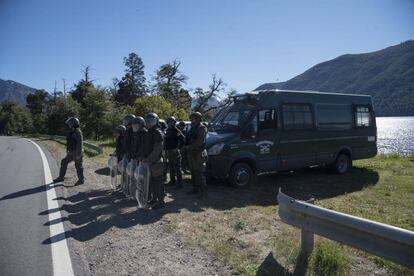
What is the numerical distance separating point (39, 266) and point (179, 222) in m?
2.46

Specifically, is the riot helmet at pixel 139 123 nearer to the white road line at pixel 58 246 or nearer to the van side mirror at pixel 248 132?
the white road line at pixel 58 246

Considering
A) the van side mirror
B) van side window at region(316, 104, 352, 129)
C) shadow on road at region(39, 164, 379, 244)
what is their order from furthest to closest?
van side window at region(316, 104, 352, 129) < the van side mirror < shadow on road at region(39, 164, 379, 244)

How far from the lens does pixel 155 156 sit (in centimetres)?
723

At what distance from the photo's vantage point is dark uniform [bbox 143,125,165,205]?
23.7ft

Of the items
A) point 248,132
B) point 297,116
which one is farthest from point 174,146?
point 297,116

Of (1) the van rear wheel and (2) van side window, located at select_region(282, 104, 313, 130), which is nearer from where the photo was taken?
(2) van side window, located at select_region(282, 104, 313, 130)

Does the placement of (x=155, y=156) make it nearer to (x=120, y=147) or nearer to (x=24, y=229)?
(x=120, y=147)

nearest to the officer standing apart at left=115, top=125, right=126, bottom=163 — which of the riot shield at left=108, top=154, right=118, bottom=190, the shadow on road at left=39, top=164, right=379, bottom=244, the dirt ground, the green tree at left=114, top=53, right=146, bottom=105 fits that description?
the riot shield at left=108, top=154, right=118, bottom=190

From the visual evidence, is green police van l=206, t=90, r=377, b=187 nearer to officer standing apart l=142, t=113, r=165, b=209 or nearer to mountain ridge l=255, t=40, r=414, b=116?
officer standing apart l=142, t=113, r=165, b=209

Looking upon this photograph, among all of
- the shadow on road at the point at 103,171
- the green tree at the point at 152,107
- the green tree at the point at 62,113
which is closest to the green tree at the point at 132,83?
the green tree at the point at 62,113

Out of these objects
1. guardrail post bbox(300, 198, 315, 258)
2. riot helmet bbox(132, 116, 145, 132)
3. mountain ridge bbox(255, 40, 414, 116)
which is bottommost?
guardrail post bbox(300, 198, 315, 258)

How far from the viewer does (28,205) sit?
7613mm

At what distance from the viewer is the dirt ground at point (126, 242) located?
4.42m

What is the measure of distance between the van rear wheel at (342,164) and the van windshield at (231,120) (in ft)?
13.7
